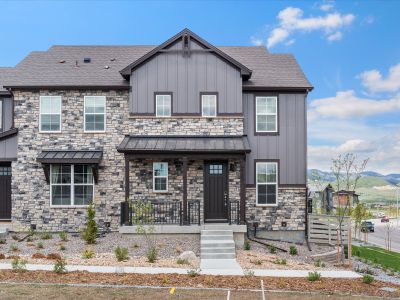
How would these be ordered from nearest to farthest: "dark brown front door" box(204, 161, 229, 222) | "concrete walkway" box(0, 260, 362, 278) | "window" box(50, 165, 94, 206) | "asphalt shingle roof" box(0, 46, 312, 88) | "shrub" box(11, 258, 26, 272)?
"shrub" box(11, 258, 26, 272) < "concrete walkway" box(0, 260, 362, 278) < "dark brown front door" box(204, 161, 229, 222) < "window" box(50, 165, 94, 206) < "asphalt shingle roof" box(0, 46, 312, 88)

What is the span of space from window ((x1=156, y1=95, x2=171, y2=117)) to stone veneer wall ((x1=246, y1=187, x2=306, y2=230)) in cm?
496

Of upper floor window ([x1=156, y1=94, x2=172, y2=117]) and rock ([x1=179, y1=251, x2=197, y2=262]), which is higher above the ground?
upper floor window ([x1=156, y1=94, x2=172, y2=117])

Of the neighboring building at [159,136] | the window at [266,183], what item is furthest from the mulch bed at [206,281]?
the window at [266,183]

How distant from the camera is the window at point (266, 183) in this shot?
60.8 feet

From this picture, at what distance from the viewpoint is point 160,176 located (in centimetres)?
1795

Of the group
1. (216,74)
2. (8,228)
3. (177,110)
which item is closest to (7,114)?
(8,228)

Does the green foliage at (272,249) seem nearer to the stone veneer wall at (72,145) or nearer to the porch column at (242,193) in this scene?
the porch column at (242,193)

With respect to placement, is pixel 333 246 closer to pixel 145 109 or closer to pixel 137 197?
pixel 137 197

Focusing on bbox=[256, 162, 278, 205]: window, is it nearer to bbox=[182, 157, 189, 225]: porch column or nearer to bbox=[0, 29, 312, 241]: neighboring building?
bbox=[0, 29, 312, 241]: neighboring building

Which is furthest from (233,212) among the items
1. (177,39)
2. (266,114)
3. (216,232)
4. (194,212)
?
(177,39)

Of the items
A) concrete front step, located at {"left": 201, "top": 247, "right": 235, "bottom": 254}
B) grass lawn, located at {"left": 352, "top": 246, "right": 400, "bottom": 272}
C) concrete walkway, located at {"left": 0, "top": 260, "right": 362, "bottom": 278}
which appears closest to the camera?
concrete walkway, located at {"left": 0, "top": 260, "right": 362, "bottom": 278}

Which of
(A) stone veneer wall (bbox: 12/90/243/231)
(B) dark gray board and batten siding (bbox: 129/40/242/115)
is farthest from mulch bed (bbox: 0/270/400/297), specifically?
(B) dark gray board and batten siding (bbox: 129/40/242/115)

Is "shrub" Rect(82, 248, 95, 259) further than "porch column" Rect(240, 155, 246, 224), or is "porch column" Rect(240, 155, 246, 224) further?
"porch column" Rect(240, 155, 246, 224)

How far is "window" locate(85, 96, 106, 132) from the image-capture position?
18.5 meters
